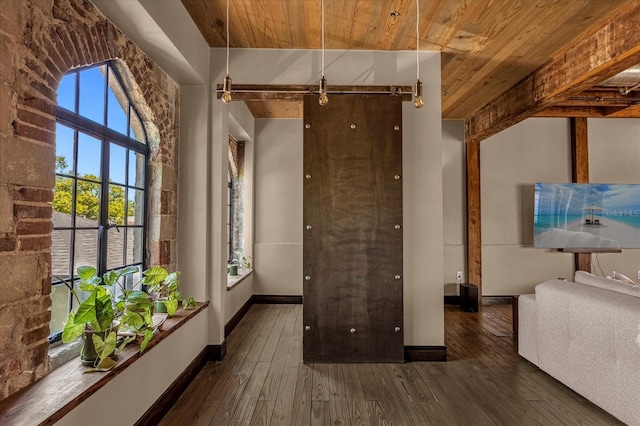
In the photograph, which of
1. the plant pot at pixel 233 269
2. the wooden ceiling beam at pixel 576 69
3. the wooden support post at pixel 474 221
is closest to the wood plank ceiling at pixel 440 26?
the wooden ceiling beam at pixel 576 69

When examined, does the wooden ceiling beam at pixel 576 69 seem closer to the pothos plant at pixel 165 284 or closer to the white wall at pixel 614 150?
the white wall at pixel 614 150

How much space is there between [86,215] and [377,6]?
2.44 meters

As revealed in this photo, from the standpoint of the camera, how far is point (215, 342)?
9.96 ft

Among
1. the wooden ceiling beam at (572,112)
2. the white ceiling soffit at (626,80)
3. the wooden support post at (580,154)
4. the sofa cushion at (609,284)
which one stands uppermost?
the wooden ceiling beam at (572,112)

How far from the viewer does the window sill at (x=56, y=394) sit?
1.26m

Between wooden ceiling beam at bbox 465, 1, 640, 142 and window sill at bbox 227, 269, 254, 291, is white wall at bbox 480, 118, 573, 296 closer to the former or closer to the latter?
wooden ceiling beam at bbox 465, 1, 640, 142

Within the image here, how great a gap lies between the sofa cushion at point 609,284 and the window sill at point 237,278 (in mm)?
3354

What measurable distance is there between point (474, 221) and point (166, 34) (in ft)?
15.5

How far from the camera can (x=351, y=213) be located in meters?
3.08

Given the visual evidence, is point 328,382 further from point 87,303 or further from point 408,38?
point 408,38

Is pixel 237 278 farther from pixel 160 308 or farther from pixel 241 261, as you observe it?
pixel 160 308

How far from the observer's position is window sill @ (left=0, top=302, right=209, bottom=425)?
49.8 inches

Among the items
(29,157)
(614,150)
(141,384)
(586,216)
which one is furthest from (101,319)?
(614,150)

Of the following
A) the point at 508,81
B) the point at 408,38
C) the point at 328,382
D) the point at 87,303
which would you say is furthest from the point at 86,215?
the point at 508,81
